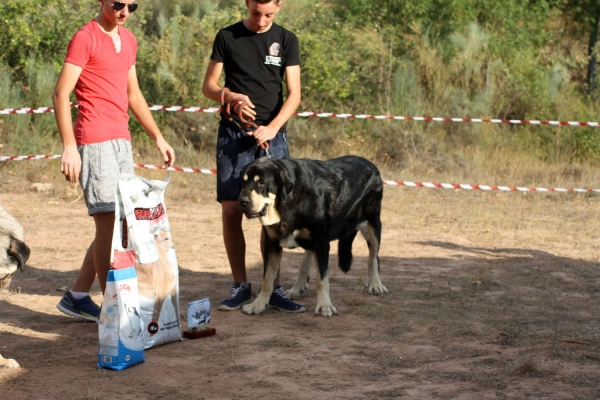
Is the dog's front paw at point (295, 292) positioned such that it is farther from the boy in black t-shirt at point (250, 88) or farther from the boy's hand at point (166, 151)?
the boy's hand at point (166, 151)

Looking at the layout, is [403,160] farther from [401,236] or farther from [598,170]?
[401,236]

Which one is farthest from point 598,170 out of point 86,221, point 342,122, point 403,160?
point 86,221

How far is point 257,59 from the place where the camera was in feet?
17.9

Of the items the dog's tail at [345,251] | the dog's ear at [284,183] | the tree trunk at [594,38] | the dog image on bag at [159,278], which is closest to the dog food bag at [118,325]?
the dog image on bag at [159,278]

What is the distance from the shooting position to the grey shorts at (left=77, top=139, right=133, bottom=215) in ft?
15.1

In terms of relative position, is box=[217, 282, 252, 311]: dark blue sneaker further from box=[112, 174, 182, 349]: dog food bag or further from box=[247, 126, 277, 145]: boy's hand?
box=[247, 126, 277, 145]: boy's hand

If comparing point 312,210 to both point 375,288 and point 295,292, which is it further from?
point 375,288

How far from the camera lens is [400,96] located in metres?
13.7

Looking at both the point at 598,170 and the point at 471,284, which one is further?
the point at 598,170

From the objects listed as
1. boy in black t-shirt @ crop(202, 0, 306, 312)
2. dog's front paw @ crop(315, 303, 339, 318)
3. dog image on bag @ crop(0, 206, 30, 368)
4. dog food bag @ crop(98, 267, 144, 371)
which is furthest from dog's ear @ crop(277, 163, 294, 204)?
dog image on bag @ crop(0, 206, 30, 368)

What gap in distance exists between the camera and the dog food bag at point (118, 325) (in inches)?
162

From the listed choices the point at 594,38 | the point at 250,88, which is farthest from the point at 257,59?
the point at 594,38

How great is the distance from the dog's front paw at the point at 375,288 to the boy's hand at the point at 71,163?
2.66 metres

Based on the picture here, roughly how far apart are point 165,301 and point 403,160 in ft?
28.5
